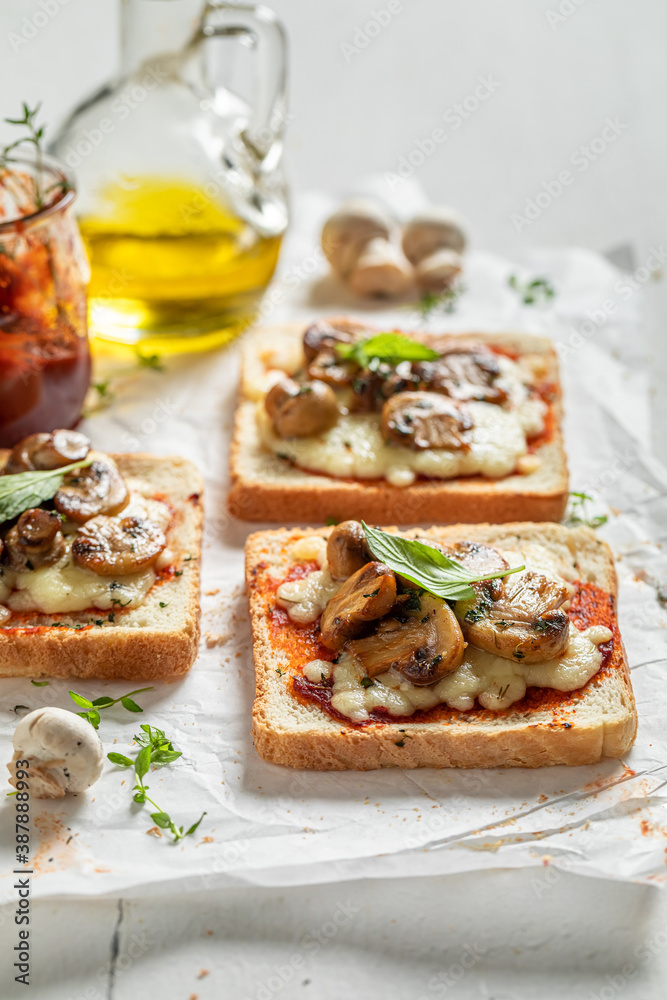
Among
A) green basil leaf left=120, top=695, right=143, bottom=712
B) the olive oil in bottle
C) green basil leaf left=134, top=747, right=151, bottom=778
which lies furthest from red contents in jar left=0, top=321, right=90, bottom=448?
green basil leaf left=134, top=747, right=151, bottom=778

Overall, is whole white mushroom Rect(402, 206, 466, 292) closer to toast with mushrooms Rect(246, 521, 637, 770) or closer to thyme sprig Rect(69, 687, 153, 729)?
toast with mushrooms Rect(246, 521, 637, 770)

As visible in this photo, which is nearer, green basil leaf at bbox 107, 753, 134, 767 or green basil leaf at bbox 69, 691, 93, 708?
green basil leaf at bbox 107, 753, 134, 767

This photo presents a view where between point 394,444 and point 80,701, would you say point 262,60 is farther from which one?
point 80,701

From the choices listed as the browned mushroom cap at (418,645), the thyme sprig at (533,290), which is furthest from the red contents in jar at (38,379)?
the thyme sprig at (533,290)

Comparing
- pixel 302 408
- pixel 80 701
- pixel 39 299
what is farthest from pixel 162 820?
pixel 39 299

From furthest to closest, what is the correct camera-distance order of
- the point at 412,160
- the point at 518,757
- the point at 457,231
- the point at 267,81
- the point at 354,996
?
the point at 412,160 → the point at 457,231 → the point at 267,81 → the point at 518,757 → the point at 354,996

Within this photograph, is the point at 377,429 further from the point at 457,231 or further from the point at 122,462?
the point at 457,231

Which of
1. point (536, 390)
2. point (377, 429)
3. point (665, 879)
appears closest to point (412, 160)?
point (536, 390)

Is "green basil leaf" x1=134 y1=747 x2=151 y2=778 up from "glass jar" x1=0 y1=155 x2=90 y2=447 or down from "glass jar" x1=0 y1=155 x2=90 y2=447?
down
